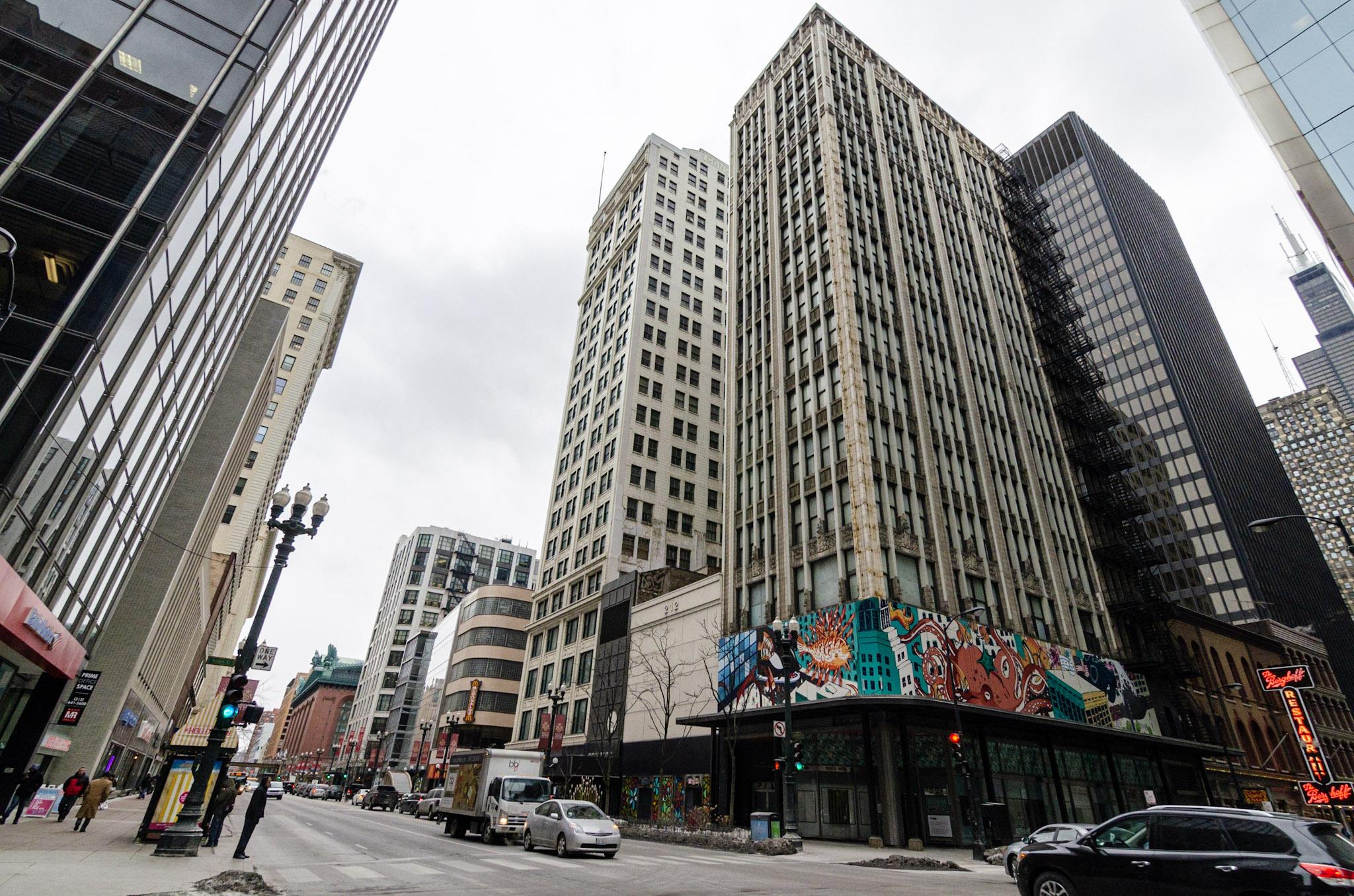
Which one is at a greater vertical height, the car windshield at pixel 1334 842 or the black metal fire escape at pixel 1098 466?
the black metal fire escape at pixel 1098 466

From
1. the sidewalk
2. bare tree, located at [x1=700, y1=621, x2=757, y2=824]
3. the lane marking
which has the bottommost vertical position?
the lane marking

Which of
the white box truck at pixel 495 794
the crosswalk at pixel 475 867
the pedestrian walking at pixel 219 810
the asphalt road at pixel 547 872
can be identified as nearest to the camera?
the asphalt road at pixel 547 872

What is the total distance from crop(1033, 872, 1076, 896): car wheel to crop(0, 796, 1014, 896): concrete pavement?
349cm

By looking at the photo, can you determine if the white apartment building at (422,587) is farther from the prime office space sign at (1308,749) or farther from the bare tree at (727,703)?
the prime office space sign at (1308,749)

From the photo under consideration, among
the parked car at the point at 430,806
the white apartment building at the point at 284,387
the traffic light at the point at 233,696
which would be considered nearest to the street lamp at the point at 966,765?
the traffic light at the point at 233,696

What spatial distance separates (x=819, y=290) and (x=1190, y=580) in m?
64.7

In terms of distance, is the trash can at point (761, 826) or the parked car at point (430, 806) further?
the parked car at point (430, 806)

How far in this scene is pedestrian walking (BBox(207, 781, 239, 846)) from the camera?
691 inches

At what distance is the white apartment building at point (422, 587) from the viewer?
114875 millimetres

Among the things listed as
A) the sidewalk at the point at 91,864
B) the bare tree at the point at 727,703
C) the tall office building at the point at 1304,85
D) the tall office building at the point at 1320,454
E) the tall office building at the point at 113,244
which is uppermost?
the tall office building at the point at 1320,454

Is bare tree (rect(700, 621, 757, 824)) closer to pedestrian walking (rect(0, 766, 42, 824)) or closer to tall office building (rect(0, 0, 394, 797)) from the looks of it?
pedestrian walking (rect(0, 766, 42, 824))

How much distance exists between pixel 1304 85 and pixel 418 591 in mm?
126413

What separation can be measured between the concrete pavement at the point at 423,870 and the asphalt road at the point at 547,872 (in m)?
0.04

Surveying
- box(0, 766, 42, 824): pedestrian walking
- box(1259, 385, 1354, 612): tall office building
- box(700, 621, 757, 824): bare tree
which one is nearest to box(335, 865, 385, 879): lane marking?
box(0, 766, 42, 824): pedestrian walking
